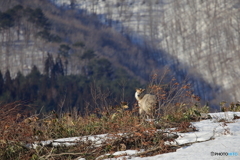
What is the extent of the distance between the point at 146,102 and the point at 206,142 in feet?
10.9

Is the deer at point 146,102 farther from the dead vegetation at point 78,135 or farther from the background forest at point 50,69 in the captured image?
the background forest at point 50,69

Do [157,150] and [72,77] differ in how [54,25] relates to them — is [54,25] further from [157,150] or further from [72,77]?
[157,150]

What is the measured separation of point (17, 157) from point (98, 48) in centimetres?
11354

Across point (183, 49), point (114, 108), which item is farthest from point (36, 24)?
point (114, 108)

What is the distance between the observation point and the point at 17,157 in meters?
8.39

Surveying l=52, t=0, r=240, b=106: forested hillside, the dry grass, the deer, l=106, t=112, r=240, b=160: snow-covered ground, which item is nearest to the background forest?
l=52, t=0, r=240, b=106: forested hillside

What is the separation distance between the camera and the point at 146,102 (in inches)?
442

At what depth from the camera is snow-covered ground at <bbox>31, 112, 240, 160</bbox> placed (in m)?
7.40

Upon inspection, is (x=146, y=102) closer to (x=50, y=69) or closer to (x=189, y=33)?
(x=50, y=69)

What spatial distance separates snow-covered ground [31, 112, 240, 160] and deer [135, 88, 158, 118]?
63.3 inches

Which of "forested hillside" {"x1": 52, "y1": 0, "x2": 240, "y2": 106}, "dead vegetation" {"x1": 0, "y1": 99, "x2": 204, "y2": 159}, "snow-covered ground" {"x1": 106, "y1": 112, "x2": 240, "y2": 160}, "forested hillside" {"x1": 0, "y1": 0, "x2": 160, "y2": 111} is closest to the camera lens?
"snow-covered ground" {"x1": 106, "y1": 112, "x2": 240, "y2": 160}

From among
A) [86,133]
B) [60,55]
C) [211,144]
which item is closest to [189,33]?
[60,55]

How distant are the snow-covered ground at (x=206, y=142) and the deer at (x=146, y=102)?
63.3 inches

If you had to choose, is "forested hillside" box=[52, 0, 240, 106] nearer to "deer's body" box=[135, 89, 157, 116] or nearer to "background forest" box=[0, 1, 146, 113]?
"background forest" box=[0, 1, 146, 113]
